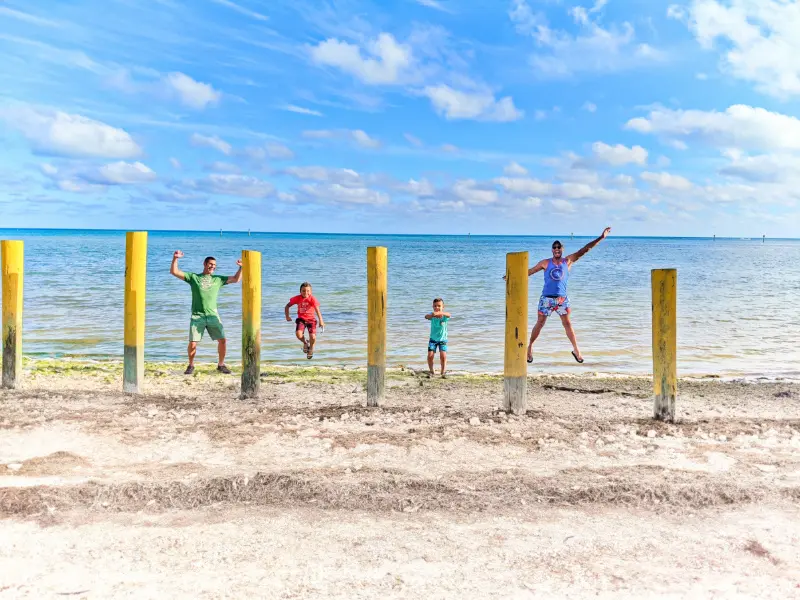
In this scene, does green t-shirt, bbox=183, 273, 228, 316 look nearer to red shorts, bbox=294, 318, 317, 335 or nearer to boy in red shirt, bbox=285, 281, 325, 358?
boy in red shirt, bbox=285, 281, 325, 358

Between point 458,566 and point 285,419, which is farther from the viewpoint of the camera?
point 285,419

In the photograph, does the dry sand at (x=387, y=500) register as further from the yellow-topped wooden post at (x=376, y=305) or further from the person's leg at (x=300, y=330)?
the person's leg at (x=300, y=330)

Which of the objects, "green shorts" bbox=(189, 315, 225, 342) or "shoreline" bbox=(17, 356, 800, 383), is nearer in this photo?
"green shorts" bbox=(189, 315, 225, 342)

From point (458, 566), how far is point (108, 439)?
3.85 m

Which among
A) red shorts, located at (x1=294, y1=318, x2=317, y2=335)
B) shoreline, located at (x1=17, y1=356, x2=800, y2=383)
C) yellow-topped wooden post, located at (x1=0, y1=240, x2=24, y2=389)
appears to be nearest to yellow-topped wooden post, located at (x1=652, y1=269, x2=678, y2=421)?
shoreline, located at (x1=17, y1=356, x2=800, y2=383)

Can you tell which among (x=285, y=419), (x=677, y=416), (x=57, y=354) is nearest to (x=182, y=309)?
(x=57, y=354)

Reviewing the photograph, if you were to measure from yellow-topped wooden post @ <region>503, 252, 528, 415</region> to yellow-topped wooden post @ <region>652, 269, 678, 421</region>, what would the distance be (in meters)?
1.36

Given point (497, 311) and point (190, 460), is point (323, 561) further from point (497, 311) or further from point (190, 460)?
point (497, 311)

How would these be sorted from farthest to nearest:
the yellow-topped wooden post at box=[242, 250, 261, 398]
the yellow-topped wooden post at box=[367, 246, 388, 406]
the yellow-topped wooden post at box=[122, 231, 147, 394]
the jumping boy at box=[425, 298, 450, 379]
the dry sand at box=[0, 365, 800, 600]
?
the jumping boy at box=[425, 298, 450, 379]
the yellow-topped wooden post at box=[122, 231, 147, 394]
the yellow-topped wooden post at box=[242, 250, 261, 398]
the yellow-topped wooden post at box=[367, 246, 388, 406]
the dry sand at box=[0, 365, 800, 600]

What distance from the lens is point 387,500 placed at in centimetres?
507

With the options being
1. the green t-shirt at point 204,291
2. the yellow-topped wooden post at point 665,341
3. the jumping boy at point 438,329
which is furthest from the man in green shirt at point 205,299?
the yellow-topped wooden post at point 665,341

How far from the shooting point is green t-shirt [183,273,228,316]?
388 inches

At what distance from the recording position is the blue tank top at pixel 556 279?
1036cm

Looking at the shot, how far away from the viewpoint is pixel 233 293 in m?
24.3
